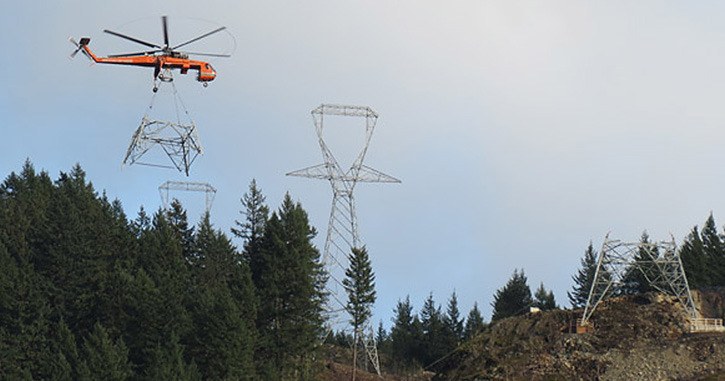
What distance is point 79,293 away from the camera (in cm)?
7538

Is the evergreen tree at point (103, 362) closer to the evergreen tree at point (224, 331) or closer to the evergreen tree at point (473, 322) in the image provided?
the evergreen tree at point (224, 331)

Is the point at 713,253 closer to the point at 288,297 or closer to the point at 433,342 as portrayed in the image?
the point at 433,342

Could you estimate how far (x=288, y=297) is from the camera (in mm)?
76562

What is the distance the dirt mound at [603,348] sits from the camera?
78062 millimetres

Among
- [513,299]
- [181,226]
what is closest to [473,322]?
[513,299]

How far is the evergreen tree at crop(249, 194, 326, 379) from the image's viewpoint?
74250 millimetres

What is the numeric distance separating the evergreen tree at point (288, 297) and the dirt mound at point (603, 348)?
581 inches

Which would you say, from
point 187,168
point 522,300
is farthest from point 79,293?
point 522,300

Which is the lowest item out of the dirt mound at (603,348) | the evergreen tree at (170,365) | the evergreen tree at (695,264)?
the evergreen tree at (170,365)

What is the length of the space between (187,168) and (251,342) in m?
17.2

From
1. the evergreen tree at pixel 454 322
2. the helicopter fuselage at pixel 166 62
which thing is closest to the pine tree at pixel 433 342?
Answer: the evergreen tree at pixel 454 322

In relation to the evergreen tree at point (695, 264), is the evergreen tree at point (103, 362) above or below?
below

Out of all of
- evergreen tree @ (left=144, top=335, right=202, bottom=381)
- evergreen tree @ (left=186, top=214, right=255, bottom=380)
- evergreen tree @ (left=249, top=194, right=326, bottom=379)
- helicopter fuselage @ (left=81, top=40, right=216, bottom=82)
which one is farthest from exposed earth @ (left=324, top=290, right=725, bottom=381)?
helicopter fuselage @ (left=81, top=40, right=216, bottom=82)

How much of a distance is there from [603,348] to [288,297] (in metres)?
25.6
